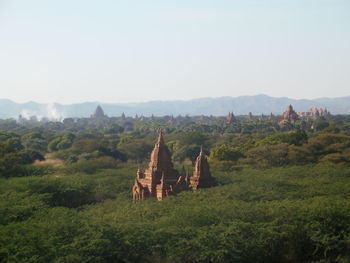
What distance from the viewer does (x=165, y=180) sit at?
33188mm

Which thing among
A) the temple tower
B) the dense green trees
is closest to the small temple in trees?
the temple tower

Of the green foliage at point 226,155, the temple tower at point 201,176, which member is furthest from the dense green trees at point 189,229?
the green foliage at point 226,155

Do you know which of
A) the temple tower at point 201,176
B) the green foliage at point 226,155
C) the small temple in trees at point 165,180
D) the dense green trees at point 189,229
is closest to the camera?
the dense green trees at point 189,229

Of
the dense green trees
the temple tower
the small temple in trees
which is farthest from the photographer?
the temple tower

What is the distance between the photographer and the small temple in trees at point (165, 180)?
3291 cm

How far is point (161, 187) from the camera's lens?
108ft

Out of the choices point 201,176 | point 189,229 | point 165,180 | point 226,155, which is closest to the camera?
point 189,229

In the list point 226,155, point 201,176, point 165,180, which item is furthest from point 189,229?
point 226,155

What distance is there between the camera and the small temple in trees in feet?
108

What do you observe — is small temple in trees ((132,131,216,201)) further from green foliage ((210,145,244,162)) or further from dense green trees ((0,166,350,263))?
green foliage ((210,145,244,162))

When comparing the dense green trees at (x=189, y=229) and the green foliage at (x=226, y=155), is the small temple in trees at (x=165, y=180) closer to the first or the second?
the dense green trees at (x=189, y=229)

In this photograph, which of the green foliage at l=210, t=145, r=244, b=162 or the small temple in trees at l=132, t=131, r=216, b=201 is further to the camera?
the green foliage at l=210, t=145, r=244, b=162

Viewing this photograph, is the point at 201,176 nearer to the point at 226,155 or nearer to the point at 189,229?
the point at 189,229

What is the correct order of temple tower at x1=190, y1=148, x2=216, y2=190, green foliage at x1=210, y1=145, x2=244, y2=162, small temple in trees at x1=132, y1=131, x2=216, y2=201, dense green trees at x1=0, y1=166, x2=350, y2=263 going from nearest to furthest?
dense green trees at x1=0, y1=166, x2=350, y2=263 < small temple in trees at x1=132, y1=131, x2=216, y2=201 < temple tower at x1=190, y1=148, x2=216, y2=190 < green foliage at x1=210, y1=145, x2=244, y2=162
